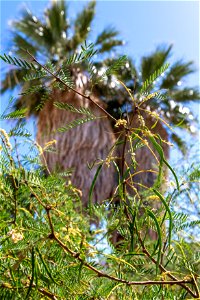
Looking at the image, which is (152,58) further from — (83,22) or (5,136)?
(5,136)

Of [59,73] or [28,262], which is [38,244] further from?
[59,73]

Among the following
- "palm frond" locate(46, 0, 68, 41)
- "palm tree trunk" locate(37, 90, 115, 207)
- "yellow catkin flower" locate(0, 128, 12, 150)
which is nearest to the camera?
"yellow catkin flower" locate(0, 128, 12, 150)

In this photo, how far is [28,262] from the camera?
0.52 meters

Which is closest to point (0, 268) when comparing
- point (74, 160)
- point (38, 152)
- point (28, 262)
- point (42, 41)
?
point (28, 262)

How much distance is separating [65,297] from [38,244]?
85 mm

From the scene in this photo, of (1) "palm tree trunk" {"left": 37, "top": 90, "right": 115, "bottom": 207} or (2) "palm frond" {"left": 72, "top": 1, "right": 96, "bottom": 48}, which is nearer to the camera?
(1) "palm tree trunk" {"left": 37, "top": 90, "right": 115, "bottom": 207}

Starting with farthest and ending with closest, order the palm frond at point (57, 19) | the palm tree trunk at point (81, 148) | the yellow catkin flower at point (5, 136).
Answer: the palm frond at point (57, 19), the palm tree trunk at point (81, 148), the yellow catkin flower at point (5, 136)

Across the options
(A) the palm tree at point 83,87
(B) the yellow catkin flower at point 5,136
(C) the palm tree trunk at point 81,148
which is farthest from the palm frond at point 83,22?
(B) the yellow catkin flower at point 5,136

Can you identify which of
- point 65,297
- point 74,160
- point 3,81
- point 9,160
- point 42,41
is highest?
point 42,41

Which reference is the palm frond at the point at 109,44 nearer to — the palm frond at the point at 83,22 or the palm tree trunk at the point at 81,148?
the palm frond at the point at 83,22

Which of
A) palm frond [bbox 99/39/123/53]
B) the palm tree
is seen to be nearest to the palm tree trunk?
the palm tree

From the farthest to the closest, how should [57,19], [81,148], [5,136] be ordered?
[57,19], [81,148], [5,136]

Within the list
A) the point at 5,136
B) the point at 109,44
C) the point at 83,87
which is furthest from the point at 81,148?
the point at 5,136

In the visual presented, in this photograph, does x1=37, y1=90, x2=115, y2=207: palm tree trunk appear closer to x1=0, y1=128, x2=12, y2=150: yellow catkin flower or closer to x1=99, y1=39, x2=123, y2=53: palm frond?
x1=99, y1=39, x2=123, y2=53: palm frond
